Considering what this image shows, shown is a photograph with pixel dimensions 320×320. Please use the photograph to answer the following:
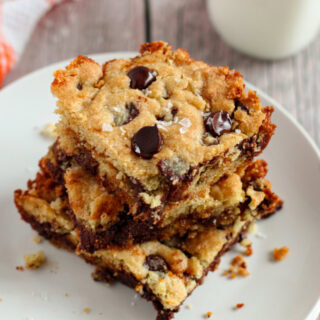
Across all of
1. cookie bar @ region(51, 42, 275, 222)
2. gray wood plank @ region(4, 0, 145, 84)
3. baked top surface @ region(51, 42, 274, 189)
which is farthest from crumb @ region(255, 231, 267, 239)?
gray wood plank @ region(4, 0, 145, 84)

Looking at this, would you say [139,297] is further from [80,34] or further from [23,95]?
[80,34]

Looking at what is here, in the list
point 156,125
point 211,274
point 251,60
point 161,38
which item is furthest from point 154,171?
point 161,38

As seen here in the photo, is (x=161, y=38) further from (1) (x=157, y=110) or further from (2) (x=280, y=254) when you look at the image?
(2) (x=280, y=254)

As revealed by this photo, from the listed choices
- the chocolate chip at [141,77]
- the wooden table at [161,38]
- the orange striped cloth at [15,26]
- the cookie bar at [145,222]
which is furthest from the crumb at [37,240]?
the wooden table at [161,38]

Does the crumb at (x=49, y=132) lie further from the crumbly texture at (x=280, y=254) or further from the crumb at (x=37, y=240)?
the crumbly texture at (x=280, y=254)

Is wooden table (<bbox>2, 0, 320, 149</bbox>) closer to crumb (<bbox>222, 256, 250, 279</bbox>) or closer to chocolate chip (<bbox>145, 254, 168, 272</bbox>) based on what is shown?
crumb (<bbox>222, 256, 250, 279</bbox>)

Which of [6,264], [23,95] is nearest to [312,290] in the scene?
[6,264]

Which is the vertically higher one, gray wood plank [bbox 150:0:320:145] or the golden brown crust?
gray wood plank [bbox 150:0:320:145]
